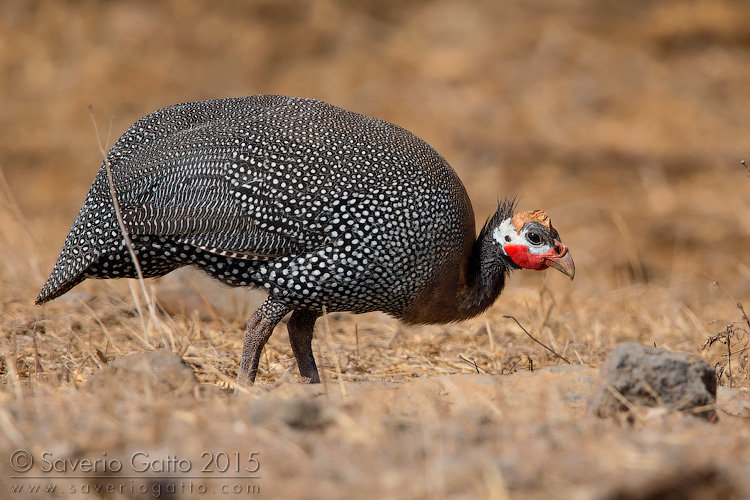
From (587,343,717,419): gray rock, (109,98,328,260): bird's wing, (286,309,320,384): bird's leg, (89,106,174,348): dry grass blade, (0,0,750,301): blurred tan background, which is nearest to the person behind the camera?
(587,343,717,419): gray rock

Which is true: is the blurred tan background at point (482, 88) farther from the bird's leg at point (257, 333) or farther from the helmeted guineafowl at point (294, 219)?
the bird's leg at point (257, 333)

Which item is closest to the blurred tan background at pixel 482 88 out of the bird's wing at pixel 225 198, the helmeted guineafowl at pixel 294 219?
the helmeted guineafowl at pixel 294 219

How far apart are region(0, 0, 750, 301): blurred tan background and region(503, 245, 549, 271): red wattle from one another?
13.5 feet

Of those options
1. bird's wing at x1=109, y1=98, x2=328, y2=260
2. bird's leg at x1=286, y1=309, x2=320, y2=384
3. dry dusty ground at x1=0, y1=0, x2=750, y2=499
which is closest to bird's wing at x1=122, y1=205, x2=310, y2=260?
bird's wing at x1=109, y1=98, x2=328, y2=260

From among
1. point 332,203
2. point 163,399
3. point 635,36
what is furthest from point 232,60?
point 163,399

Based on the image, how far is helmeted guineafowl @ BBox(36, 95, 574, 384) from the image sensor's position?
405cm

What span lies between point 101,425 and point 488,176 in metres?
7.52

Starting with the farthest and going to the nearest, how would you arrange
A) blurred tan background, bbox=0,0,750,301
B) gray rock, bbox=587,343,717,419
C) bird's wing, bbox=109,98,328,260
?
blurred tan background, bbox=0,0,750,301 < bird's wing, bbox=109,98,328,260 < gray rock, bbox=587,343,717,419

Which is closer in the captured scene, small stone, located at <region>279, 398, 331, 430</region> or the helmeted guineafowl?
small stone, located at <region>279, 398, 331, 430</region>

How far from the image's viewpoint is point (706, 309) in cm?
688

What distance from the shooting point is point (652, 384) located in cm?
313

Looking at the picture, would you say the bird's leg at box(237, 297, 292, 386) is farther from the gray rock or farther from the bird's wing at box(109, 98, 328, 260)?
the gray rock

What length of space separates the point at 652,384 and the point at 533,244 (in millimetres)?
1504

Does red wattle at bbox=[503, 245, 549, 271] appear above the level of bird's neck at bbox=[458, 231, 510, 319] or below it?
above
